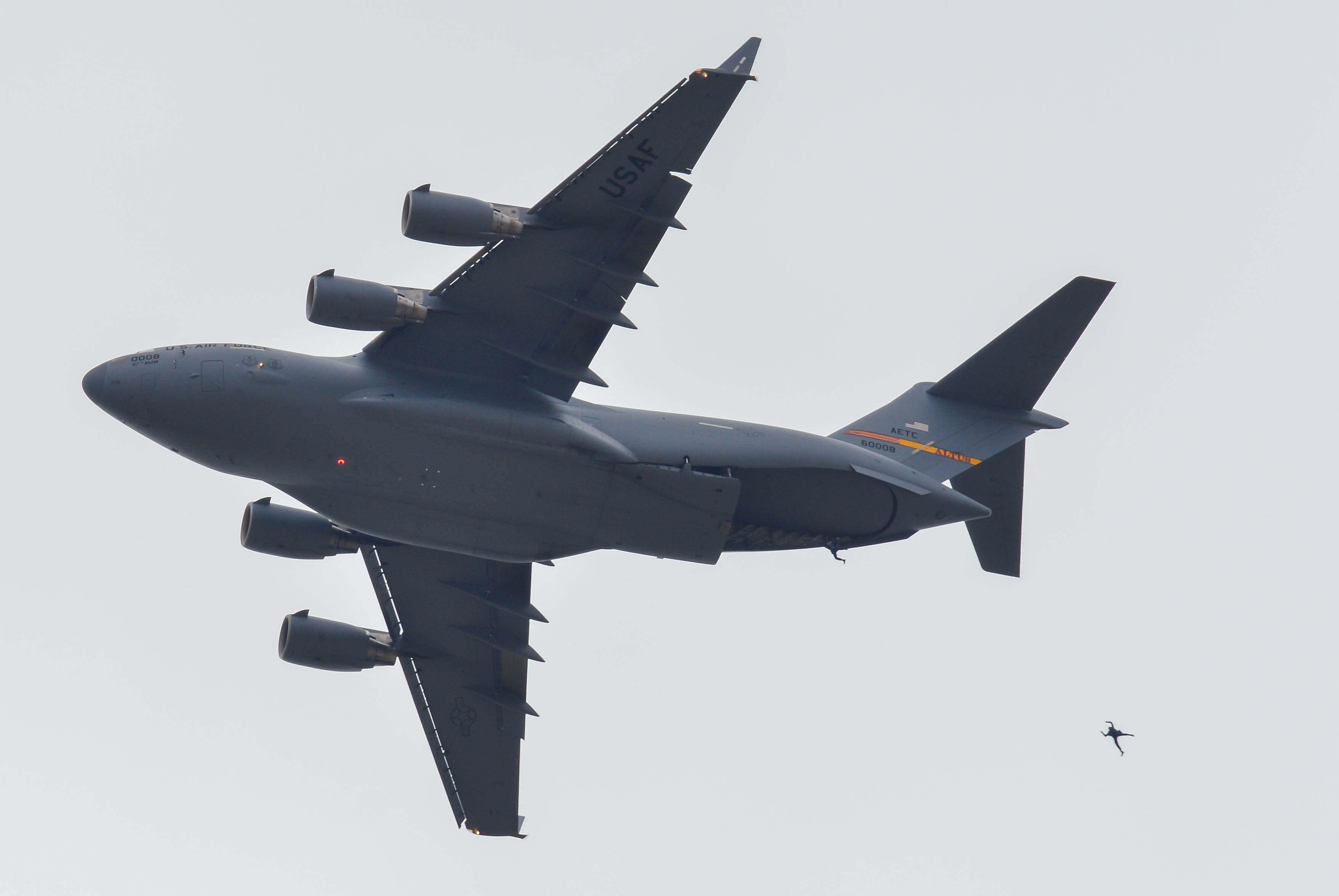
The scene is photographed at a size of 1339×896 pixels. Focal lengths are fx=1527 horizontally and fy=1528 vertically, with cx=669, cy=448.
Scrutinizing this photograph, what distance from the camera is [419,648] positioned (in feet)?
A: 83.2

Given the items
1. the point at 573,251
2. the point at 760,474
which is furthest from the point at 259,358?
the point at 760,474

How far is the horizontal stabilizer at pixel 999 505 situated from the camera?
79.8 feet

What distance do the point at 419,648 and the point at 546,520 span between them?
15.9 ft

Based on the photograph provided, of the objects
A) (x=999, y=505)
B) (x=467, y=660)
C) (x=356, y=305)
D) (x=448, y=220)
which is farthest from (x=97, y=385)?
(x=999, y=505)

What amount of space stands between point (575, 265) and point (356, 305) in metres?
3.01

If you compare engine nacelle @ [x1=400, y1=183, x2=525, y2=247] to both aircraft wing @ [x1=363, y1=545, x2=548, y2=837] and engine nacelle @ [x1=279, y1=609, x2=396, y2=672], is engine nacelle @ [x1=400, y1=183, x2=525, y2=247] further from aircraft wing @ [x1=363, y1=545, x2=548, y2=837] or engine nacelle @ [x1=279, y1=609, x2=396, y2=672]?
engine nacelle @ [x1=279, y1=609, x2=396, y2=672]

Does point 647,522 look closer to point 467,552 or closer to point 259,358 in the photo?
point 467,552

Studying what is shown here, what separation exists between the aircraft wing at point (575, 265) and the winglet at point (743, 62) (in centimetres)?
2

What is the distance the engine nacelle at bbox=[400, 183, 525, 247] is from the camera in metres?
19.9

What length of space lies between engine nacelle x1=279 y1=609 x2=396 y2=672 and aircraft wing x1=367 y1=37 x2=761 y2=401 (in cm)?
557

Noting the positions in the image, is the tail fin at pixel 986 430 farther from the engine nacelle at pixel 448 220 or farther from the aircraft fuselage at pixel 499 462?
the engine nacelle at pixel 448 220

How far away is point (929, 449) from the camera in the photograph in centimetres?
2431

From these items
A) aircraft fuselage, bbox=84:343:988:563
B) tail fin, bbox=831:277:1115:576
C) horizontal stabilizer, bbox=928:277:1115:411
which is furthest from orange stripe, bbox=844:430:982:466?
aircraft fuselage, bbox=84:343:988:563

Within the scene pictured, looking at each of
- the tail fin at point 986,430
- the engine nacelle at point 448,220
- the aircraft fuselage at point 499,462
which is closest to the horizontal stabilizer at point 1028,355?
the tail fin at point 986,430
